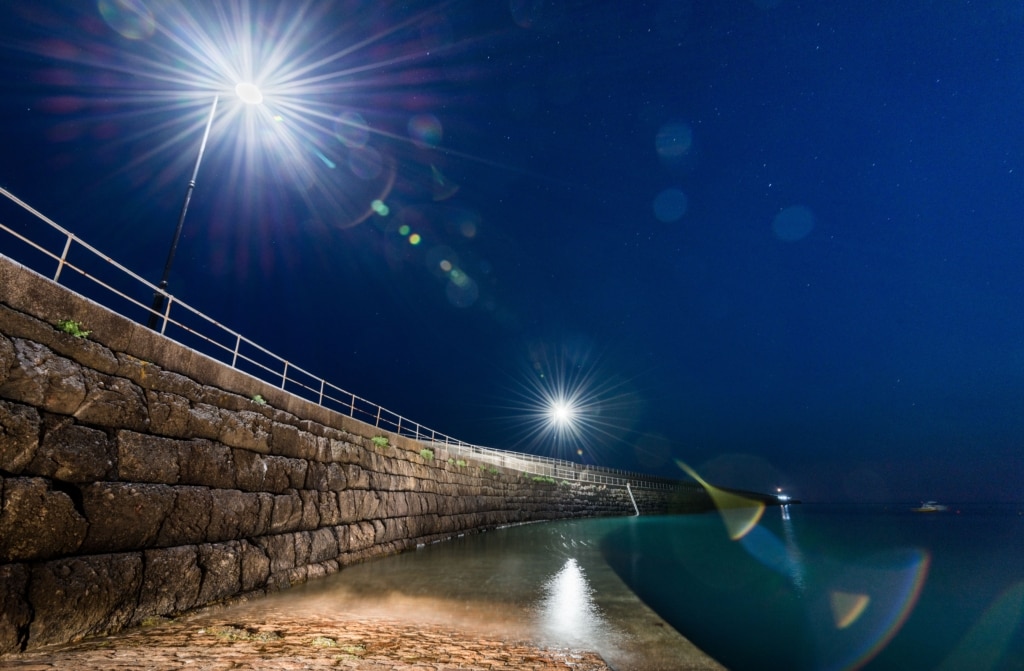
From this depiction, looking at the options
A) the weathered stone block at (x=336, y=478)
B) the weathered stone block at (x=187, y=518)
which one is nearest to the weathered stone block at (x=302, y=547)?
the weathered stone block at (x=336, y=478)

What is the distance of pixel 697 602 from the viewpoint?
376 inches

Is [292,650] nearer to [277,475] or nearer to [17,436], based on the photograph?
[17,436]

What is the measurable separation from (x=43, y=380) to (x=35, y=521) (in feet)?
3.85

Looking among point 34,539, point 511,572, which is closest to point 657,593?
point 511,572

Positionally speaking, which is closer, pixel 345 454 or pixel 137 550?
pixel 137 550

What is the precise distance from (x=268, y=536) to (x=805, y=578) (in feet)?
50.2

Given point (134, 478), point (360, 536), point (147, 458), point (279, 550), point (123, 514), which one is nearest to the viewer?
point (123, 514)

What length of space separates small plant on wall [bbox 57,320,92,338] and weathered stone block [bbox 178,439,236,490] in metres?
1.63

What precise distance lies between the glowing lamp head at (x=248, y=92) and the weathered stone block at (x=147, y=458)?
7.18 metres

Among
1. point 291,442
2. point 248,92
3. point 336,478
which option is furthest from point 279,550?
point 248,92

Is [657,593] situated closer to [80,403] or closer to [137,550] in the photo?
[137,550]

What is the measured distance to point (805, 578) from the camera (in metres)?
14.2

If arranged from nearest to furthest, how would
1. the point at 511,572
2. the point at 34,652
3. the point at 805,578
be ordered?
the point at 34,652, the point at 511,572, the point at 805,578

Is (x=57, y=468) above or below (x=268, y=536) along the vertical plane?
above
